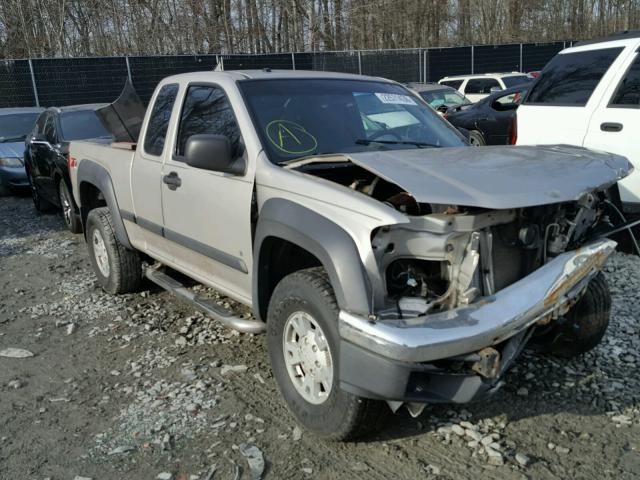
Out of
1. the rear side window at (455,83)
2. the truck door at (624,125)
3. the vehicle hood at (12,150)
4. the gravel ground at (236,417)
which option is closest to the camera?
the gravel ground at (236,417)

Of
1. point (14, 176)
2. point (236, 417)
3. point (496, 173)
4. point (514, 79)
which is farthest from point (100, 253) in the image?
point (514, 79)

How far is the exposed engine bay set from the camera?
275 centimetres

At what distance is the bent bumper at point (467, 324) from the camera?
8.23 ft

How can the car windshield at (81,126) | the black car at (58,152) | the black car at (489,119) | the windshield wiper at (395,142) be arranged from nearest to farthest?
1. the windshield wiper at (395,142)
2. the black car at (58,152)
3. the car windshield at (81,126)
4. the black car at (489,119)

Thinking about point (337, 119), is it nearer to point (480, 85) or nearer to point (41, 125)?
point (41, 125)

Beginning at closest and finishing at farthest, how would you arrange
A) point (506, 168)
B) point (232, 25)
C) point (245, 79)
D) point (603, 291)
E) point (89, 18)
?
point (506, 168) → point (603, 291) → point (245, 79) → point (89, 18) → point (232, 25)

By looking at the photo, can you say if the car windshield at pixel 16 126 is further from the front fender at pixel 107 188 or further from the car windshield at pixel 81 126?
the front fender at pixel 107 188

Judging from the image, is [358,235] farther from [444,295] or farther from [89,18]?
[89,18]

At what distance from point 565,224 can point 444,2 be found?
32.6 m

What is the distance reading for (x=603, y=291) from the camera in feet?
12.6

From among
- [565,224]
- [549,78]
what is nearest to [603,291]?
[565,224]

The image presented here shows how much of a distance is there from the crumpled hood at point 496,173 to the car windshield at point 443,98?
11647mm

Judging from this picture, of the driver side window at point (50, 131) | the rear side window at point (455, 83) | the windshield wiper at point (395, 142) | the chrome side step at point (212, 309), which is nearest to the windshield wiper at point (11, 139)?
the driver side window at point (50, 131)

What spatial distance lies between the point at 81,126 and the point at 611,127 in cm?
724
